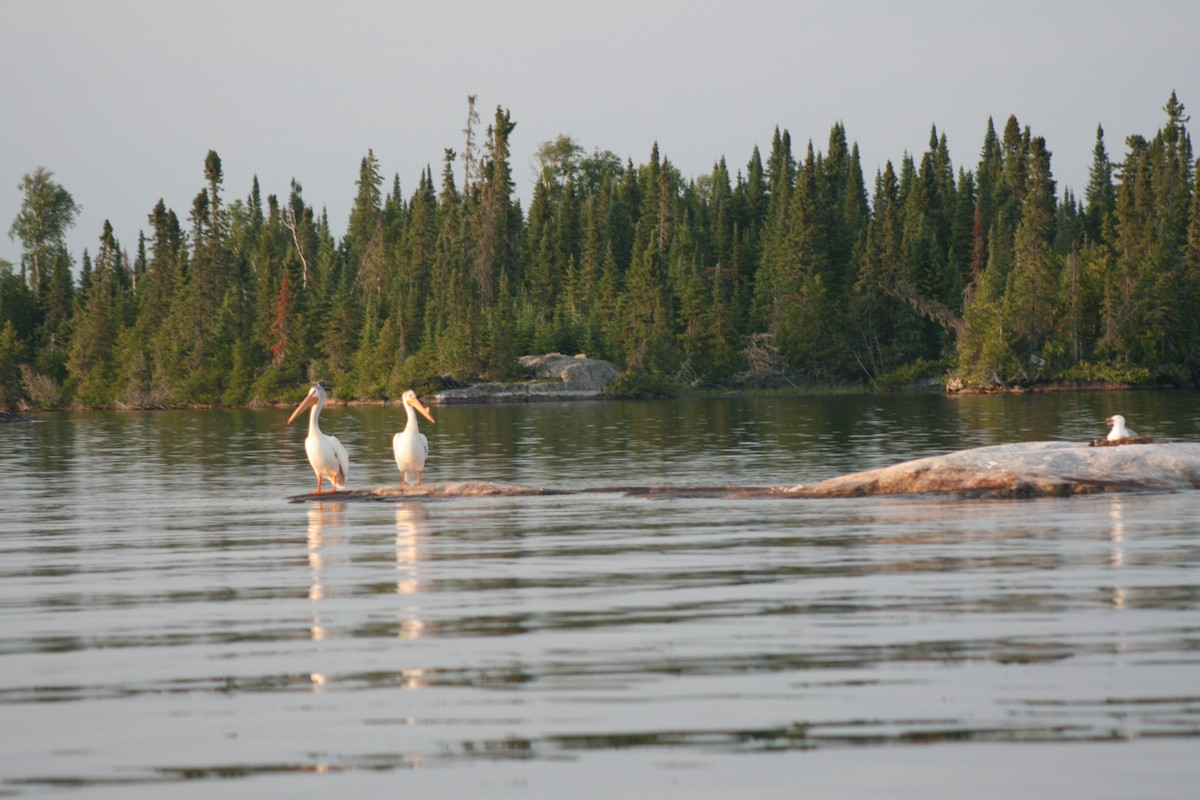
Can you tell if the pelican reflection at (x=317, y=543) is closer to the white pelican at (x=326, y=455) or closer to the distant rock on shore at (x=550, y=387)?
the white pelican at (x=326, y=455)

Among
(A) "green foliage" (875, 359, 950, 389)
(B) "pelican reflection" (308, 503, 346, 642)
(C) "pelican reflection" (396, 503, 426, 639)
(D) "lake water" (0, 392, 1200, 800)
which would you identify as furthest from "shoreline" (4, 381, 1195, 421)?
(D) "lake water" (0, 392, 1200, 800)

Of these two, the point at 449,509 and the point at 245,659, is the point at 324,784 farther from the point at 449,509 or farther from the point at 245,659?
the point at 449,509

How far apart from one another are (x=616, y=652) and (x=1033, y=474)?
10420 millimetres

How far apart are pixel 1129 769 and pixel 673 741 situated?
1859 millimetres

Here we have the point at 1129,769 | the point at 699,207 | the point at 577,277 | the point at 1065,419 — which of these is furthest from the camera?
the point at 699,207

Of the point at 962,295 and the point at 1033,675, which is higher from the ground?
the point at 962,295

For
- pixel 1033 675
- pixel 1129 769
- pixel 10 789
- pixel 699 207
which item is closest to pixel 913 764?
pixel 1129 769

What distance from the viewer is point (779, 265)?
125 metres

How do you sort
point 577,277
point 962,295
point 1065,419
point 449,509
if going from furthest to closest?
point 577,277 → point 962,295 → point 1065,419 → point 449,509

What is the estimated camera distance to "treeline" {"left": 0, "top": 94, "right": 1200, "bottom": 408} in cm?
10344

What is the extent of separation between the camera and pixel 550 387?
106m

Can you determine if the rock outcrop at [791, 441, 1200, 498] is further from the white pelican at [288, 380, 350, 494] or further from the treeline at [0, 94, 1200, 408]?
the treeline at [0, 94, 1200, 408]

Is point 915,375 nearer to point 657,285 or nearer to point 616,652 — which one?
point 657,285

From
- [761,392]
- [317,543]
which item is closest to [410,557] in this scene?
[317,543]
